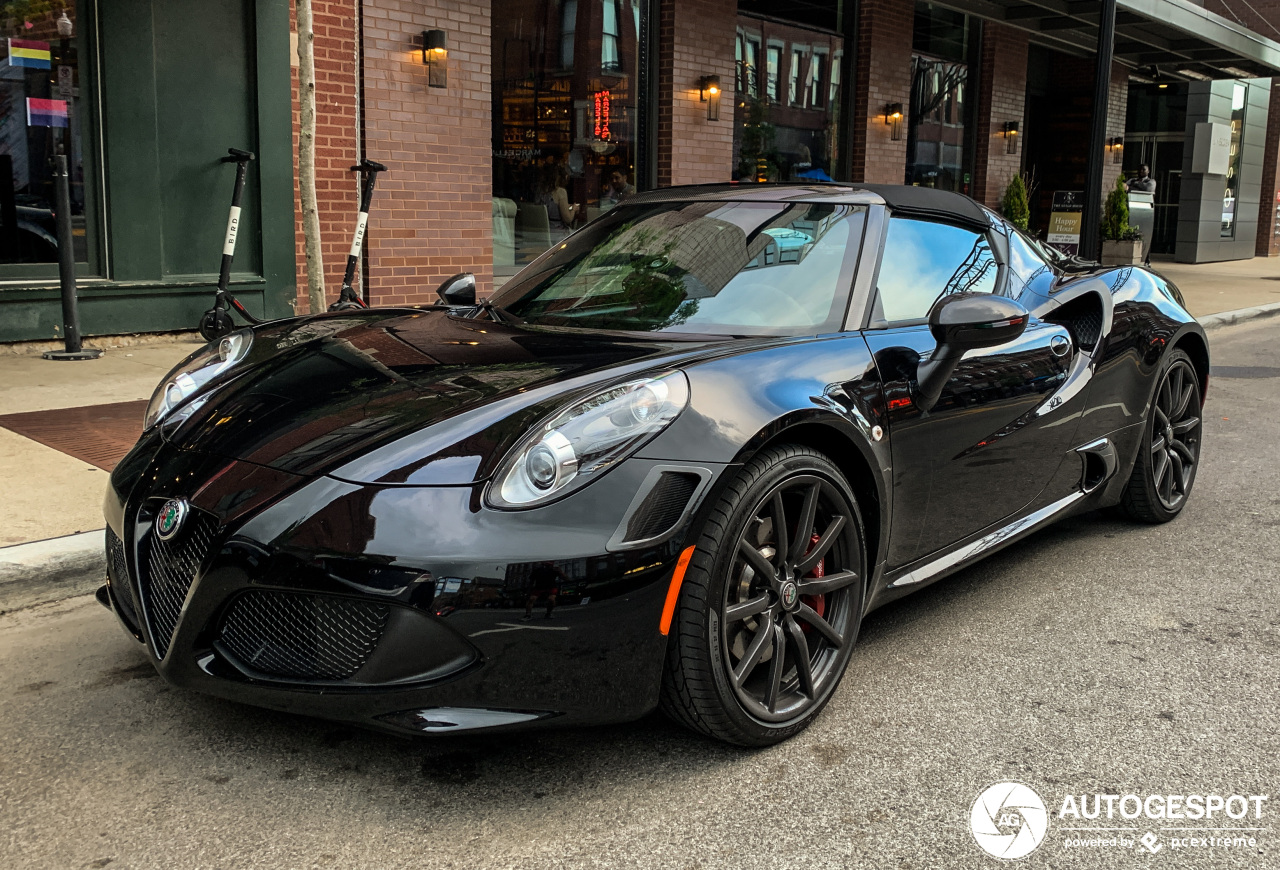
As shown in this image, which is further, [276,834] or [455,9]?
[455,9]

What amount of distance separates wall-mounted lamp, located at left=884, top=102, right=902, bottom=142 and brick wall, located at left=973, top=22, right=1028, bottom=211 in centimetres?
291

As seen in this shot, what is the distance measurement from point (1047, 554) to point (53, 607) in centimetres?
368

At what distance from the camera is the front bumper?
2289mm

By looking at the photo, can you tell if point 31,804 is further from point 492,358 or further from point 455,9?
point 455,9

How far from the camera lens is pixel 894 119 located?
50.0ft

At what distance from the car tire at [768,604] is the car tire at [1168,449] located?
2.20 meters

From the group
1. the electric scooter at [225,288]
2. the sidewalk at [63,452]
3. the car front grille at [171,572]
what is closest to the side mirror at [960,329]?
the car front grille at [171,572]

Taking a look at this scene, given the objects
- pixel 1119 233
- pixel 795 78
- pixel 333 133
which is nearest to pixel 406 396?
A: pixel 333 133

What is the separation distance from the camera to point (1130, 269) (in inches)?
187

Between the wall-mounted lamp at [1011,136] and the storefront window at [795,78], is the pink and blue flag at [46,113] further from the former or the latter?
the wall-mounted lamp at [1011,136]

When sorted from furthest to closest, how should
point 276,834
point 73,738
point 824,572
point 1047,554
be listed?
point 1047,554 → point 824,572 → point 73,738 → point 276,834

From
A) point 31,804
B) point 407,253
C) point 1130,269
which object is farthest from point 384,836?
point 407,253

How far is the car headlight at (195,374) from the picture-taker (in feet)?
10.6

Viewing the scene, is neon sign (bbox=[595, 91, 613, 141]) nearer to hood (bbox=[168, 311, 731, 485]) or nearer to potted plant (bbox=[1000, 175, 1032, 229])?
potted plant (bbox=[1000, 175, 1032, 229])
